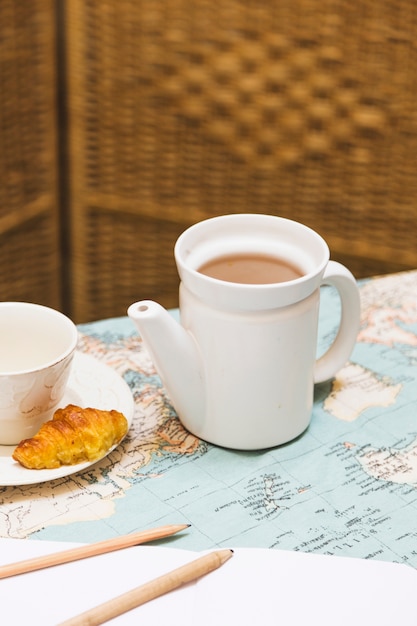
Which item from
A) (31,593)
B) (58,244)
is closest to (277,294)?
(31,593)

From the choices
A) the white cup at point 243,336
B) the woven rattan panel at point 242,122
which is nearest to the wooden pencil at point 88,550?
the white cup at point 243,336

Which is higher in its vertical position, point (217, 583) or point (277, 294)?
point (277, 294)

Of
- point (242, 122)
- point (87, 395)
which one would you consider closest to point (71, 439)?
point (87, 395)

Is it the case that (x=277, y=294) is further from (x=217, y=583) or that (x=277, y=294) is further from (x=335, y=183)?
(x=335, y=183)

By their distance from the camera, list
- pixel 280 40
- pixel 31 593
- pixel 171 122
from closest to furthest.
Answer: pixel 31 593, pixel 280 40, pixel 171 122

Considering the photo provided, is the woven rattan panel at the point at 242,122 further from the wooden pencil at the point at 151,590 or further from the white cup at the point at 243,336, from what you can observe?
the wooden pencil at the point at 151,590

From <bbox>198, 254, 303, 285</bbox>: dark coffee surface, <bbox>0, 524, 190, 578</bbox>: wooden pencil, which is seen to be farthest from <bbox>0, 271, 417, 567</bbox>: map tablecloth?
<bbox>198, 254, 303, 285</bbox>: dark coffee surface

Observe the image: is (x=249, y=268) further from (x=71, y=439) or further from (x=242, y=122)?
(x=242, y=122)
